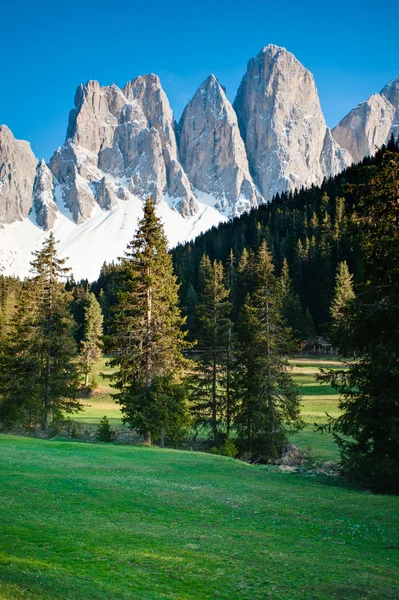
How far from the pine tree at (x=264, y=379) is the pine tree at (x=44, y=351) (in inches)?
518

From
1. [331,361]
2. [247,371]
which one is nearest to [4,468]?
[247,371]

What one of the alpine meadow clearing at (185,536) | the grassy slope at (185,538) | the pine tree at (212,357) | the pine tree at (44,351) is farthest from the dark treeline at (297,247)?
the grassy slope at (185,538)

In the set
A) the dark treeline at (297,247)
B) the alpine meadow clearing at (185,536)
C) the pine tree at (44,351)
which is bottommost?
the alpine meadow clearing at (185,536)

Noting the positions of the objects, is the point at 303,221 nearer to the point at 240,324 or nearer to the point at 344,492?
the point at 240,324

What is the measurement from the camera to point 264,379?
28.6 m

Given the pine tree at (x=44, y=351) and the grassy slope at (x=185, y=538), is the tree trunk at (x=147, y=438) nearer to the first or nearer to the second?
the pine tree at (x=44, y=351)

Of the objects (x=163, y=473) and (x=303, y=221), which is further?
(x=303, y=221)

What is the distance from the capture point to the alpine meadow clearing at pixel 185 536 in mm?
6316

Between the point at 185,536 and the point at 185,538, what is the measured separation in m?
0.15

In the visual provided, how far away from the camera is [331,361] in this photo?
219 feet

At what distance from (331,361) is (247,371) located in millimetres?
40212

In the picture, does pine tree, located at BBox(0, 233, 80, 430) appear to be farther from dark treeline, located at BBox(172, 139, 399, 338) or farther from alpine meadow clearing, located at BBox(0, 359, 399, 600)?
dark treeline, located at BBox(172, 139, 399, 338)

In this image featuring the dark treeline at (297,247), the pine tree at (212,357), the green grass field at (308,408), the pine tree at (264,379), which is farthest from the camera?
the dark treeline at (297,247)

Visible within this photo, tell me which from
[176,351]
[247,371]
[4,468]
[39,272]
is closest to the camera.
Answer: [4,468]
